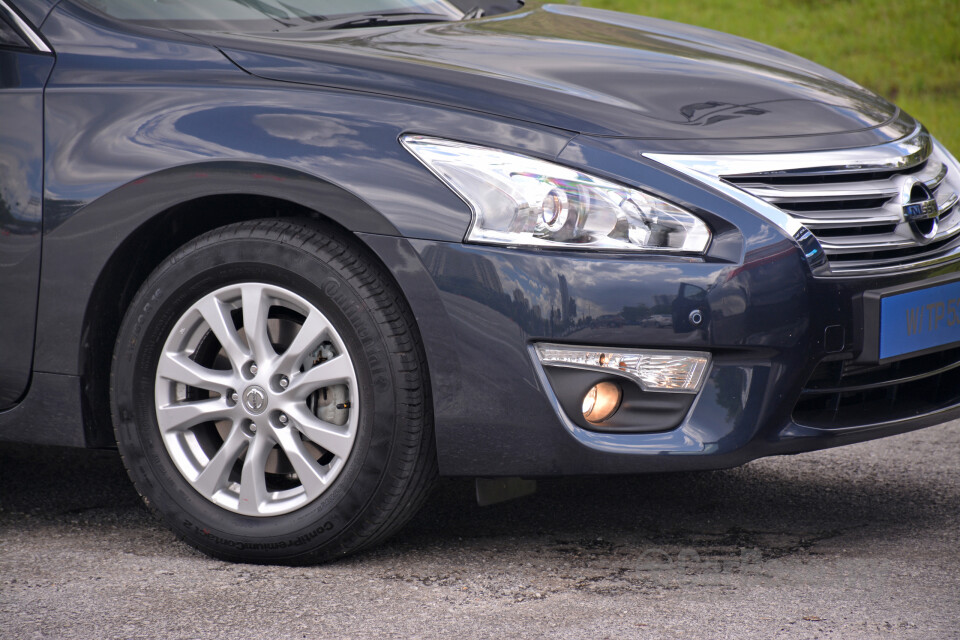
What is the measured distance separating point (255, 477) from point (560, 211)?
93cm

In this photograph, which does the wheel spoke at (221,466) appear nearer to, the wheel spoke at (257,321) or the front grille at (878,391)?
the wheel spoke at (257,321)

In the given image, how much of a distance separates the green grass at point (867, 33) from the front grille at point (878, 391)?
7.27 metres

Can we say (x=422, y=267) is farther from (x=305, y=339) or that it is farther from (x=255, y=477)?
(x=255, y=477)

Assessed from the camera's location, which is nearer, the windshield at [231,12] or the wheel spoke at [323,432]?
the wheel spoke at [323,432]

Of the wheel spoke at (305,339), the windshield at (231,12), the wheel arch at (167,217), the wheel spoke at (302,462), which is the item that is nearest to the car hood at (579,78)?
the windshield at (231,12)

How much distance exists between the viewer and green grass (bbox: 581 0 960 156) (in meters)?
10.8

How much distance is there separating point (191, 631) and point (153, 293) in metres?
0.81

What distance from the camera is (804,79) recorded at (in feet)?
10.5

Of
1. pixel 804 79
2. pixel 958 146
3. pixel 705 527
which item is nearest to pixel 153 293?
pixel 705 527

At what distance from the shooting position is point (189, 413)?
2824mm

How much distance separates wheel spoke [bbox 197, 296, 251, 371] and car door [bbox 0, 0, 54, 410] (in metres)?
0.42

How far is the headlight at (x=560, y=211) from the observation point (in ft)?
8.26

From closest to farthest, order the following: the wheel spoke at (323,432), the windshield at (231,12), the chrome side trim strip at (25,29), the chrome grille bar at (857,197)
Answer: the chrome grille bar at (857,197), the wheel spoke at (323,432), the chrome side trim strip at (25,29), the windshield at (231,12)

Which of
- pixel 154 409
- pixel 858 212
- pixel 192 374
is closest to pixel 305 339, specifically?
pixel 192 374
